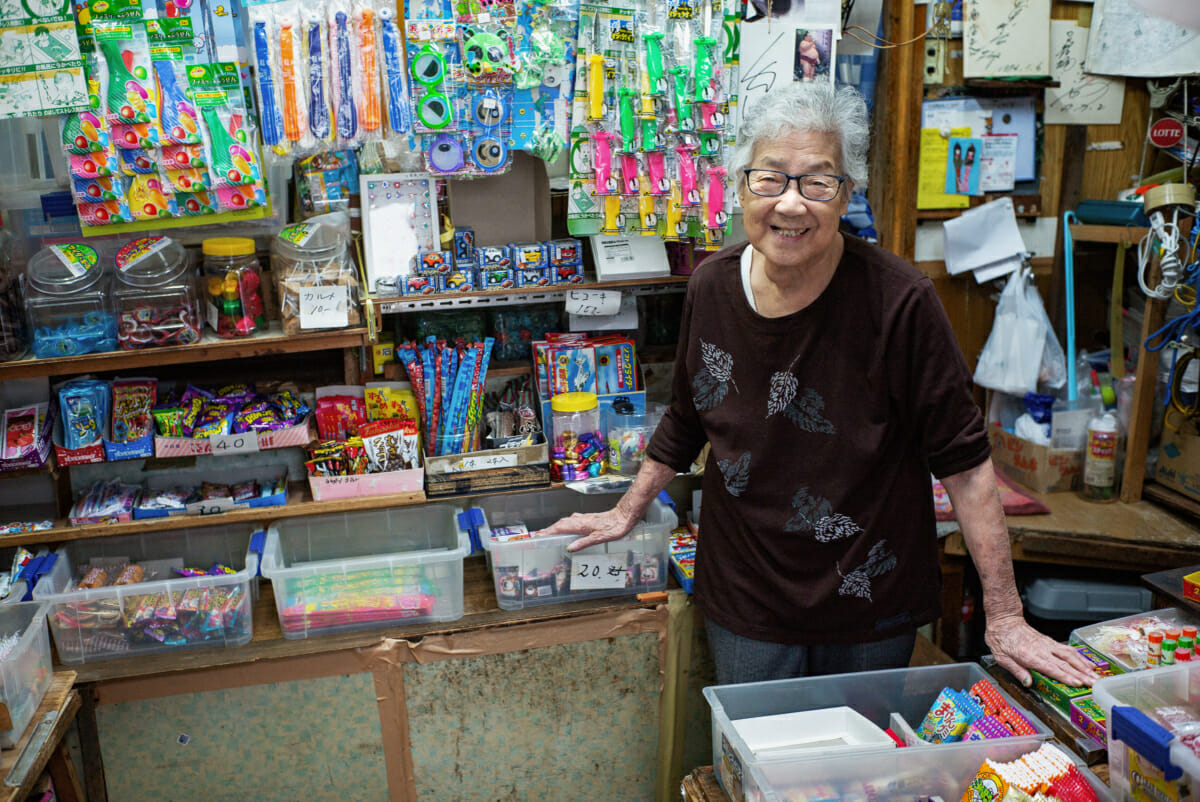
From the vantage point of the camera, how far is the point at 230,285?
7.94ft

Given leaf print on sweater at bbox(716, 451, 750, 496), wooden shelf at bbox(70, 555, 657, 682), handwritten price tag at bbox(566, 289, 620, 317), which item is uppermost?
handwritten price tag at bbox(566, 289, 620, 317)

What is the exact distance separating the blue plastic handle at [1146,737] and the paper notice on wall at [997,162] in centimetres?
201

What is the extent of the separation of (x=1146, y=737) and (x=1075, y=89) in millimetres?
2325

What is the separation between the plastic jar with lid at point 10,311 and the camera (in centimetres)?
233

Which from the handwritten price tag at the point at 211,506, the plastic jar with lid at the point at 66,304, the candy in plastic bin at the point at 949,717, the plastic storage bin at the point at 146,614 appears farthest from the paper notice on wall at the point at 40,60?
the candy in plastic bin at the point at 949,717

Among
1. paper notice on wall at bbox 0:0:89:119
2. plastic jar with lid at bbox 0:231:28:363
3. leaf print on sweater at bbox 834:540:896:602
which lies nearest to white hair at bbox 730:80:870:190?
leaf print on sweater at bbox 834:540:896:602

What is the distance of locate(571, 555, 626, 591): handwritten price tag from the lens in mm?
2551

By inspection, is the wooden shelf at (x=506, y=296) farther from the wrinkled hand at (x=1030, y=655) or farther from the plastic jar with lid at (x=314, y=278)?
the wrinkled hand at (x=1030, y=655)

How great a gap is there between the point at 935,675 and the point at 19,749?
72.1 inches

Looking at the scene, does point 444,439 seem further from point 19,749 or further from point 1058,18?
point 1058,18

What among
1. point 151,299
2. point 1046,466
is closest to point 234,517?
point 151,299

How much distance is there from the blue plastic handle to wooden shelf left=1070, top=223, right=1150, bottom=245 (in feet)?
5.89

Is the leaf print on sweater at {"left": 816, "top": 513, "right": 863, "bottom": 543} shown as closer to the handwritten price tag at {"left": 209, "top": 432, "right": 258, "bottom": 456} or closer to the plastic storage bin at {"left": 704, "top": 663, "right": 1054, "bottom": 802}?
the plastic storage bin at {"left": 704, "top": 663, "right": 1054, "bottom": 802}

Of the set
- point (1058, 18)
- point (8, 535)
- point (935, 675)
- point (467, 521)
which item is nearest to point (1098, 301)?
point (1058, 18)
